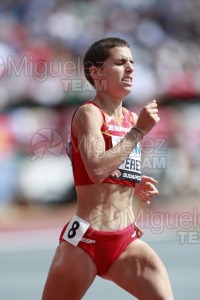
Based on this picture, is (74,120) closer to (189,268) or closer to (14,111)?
(189,268)

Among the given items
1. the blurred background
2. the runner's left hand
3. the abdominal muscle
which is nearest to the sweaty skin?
the abdominal muscle

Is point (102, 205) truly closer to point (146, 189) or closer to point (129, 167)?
point (129, 167)

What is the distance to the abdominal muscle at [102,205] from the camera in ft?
12.4

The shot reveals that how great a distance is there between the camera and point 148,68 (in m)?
11.5

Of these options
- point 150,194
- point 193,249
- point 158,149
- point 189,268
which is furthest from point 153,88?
point 150,194

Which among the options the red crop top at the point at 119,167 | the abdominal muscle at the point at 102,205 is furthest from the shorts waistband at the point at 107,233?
the red crop top at the point at 119,167

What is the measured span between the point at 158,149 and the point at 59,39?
8.38 feet

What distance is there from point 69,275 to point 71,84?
24.1ft

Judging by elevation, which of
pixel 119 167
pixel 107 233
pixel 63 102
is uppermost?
pixel 63 102

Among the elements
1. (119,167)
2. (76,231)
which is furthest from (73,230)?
(119,167)

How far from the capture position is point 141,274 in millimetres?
3760

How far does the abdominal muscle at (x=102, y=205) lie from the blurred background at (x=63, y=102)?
5567 mm

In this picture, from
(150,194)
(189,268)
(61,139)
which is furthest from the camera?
(61,139)

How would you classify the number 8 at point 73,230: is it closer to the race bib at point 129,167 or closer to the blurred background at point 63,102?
the race bib at point 129,167
